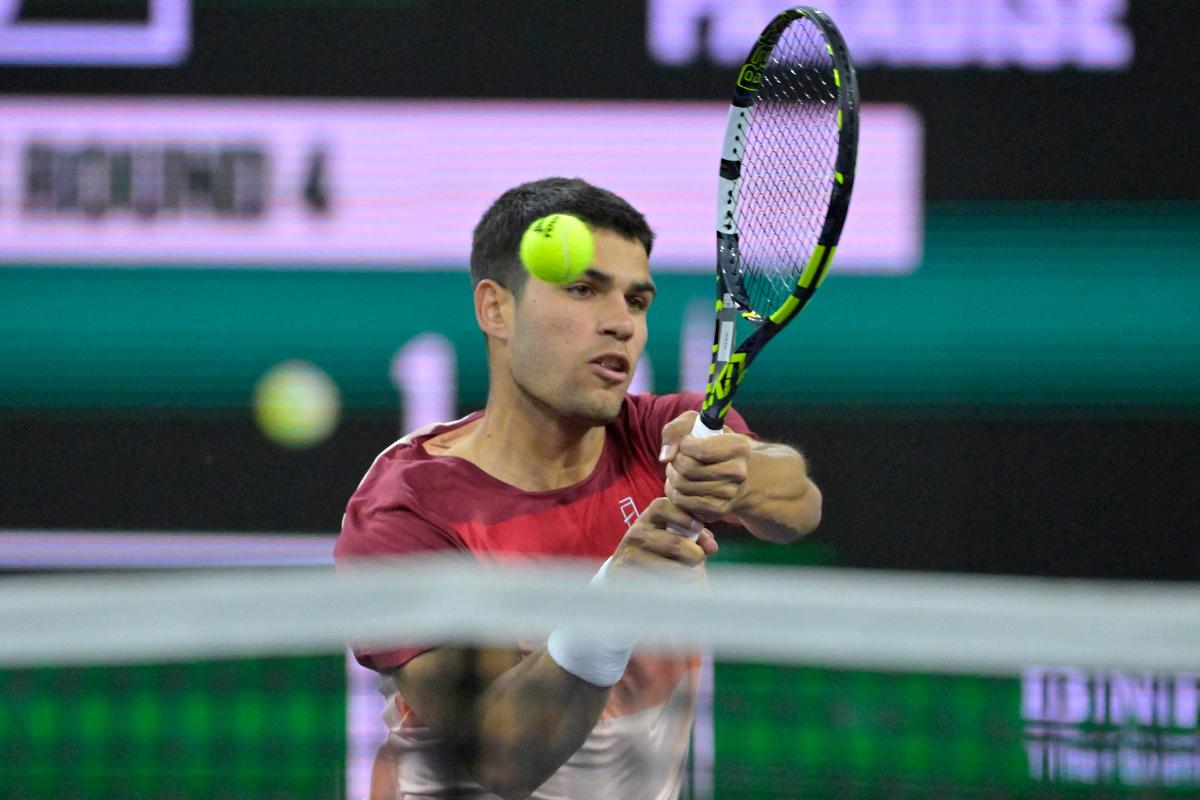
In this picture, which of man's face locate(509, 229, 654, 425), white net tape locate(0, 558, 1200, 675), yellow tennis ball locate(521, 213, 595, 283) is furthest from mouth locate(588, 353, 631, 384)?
white net tape locate(0, 558, 1200, 675)

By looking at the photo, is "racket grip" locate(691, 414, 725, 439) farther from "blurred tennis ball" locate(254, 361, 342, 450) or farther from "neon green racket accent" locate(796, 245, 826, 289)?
"blurred tennis ball" locate(254, 361, 342, 450)

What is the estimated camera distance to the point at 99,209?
3592mm

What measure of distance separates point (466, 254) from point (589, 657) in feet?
6.09

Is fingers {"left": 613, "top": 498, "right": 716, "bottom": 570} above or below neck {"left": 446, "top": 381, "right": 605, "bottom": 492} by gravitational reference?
below

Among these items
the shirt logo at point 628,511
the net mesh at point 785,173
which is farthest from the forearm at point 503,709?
the net mesh at point 785,173

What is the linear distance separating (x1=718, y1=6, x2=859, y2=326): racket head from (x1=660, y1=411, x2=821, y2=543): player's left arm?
7.8 inches

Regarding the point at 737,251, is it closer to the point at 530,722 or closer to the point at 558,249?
the point at 558,249

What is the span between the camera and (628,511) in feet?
7.88

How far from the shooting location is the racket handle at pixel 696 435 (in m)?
2.00

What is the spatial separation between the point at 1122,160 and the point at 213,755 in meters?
2.59

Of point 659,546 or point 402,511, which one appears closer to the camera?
point 659,546

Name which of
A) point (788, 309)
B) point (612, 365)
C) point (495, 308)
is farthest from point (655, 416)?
point (788, 309)

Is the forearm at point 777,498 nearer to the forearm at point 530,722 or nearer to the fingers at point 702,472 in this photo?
the fingers at point 702,472

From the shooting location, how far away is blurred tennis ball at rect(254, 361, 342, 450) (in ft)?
11.8
